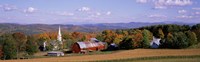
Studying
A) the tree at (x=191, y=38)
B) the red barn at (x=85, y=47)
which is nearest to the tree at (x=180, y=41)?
the tree at (x=191, y=38)

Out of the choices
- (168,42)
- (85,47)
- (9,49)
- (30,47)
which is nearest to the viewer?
(9,49)

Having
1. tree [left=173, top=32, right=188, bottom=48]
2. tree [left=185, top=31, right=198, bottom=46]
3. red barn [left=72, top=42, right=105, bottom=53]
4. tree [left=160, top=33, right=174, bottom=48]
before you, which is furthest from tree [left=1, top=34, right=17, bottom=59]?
tree [left=185, top=31, right=198, bottom=46]

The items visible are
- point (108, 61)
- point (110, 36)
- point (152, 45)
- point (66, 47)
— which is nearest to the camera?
point (108, 61)

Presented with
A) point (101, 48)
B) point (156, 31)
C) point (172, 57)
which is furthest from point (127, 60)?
point (156, 31)

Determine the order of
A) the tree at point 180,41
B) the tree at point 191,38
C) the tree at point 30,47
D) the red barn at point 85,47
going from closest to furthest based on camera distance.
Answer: the tree at point 180,41, the tree at point 30,47, the tree at point 191,38, the red barn at point 85,47

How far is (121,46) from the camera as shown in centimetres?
9894

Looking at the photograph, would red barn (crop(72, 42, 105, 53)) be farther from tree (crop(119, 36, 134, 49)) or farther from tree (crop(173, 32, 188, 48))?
tree (crop(173, 32, 188, 48))

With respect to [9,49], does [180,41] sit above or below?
above

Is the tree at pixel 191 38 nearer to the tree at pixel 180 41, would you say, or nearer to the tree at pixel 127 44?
the tree at pixel 180 41

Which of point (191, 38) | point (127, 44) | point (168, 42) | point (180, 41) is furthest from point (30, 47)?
point (191, 38)

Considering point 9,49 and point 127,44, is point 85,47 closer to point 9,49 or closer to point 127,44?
point 127,44

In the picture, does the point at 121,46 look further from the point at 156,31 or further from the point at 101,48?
the point at 156,31

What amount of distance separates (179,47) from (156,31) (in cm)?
4419

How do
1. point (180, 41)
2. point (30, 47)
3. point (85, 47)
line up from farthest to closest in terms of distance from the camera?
1. point (85, 47)
2. point (30, 47)
3. point (180, 41)
